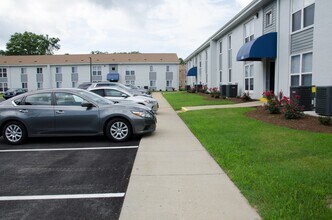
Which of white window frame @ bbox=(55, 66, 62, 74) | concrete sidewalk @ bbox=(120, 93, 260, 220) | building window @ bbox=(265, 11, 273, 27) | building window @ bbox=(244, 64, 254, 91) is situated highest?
building window @ bbox=(265, 11, 273, 27)

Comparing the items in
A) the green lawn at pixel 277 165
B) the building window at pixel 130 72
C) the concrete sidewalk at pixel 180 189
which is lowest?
the concrete sidewalk at pixel 180 189

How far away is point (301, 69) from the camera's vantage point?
14266 mm

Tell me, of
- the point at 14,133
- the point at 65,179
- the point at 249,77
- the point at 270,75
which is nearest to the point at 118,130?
the point at 14,133

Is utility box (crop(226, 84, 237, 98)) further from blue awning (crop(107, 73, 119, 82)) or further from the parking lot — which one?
blue awning (crop(107, 73, 119, 82))

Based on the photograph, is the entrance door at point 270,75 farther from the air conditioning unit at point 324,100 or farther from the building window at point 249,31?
the air conditioning unit at point 324,100

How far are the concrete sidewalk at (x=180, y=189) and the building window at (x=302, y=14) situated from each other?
9.05 m

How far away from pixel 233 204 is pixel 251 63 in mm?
18249

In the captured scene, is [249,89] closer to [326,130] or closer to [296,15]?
[296,15]

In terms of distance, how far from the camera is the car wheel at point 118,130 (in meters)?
8.90

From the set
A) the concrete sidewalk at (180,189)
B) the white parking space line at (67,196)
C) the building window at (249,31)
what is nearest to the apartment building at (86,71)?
the building window at (249,31)

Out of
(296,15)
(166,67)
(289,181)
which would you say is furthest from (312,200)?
(166,67)

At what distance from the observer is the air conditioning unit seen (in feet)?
33.8

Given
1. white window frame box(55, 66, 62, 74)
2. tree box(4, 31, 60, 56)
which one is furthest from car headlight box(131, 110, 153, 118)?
tree box(4, 31, 60, 56)

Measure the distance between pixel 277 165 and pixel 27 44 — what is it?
299 feet
